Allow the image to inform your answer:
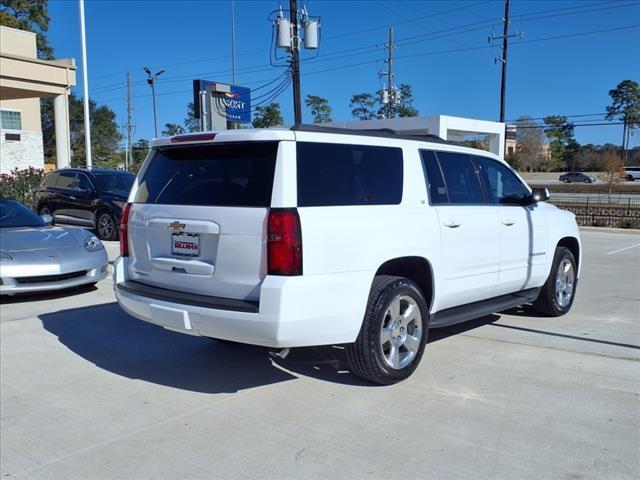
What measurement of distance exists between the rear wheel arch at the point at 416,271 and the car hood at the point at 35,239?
4.97 m

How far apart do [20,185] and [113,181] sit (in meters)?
6.35

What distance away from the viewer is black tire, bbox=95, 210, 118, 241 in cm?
1393

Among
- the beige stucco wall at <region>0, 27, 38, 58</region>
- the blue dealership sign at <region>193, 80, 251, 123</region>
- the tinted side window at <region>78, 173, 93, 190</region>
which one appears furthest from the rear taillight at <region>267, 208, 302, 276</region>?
the beige stucco wall at <region>0, 27, 38, 58</region>

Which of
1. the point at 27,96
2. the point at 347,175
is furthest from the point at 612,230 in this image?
the point at 27,96

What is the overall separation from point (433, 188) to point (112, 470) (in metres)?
3.25

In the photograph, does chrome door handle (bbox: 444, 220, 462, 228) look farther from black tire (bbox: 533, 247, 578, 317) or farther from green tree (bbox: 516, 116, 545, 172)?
green tree (bbox: 516, 116, 545, 172)

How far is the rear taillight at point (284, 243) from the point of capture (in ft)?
12.6

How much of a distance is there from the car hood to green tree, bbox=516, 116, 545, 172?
84446 mm

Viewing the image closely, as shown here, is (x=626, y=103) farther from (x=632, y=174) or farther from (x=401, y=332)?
(x=401, y=332)

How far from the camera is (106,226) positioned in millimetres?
14047

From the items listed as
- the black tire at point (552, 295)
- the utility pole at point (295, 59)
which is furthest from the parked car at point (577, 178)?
the black tire at point (552, 295)

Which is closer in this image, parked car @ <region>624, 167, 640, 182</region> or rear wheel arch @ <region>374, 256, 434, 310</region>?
rear wheel arch @ <region>374, 256, 434, 310</region>

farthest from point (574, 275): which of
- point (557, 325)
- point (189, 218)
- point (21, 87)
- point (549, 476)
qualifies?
point (21, 87)

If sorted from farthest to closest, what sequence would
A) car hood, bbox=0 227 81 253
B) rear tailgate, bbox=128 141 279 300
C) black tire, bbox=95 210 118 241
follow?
1. black tire, bbox=95 210 118 241
2. car hood, bbox=0 227 81 253
3. rear tailgate, bbox=128 141 279 300
